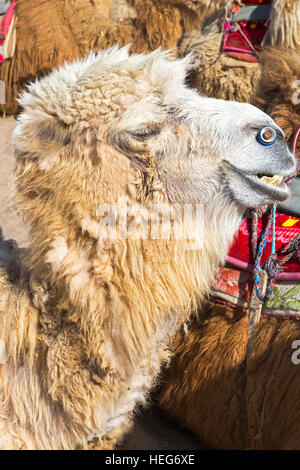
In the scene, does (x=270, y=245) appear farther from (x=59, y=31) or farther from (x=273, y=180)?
(x=59, y=31)

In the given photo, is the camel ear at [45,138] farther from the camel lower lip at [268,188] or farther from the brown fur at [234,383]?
the brown fur at [234,383]

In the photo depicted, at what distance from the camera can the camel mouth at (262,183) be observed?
60.4 inches

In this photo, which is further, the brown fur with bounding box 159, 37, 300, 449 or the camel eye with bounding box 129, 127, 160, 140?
the brown fur with bounding box 159, 37, 300, 449

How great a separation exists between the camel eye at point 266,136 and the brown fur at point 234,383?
80 cm

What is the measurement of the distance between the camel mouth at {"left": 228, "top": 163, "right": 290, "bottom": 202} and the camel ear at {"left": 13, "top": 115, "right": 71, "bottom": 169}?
467 millimetres

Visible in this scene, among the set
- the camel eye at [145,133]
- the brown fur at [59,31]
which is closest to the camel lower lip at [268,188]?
the camel eye at [145,133]

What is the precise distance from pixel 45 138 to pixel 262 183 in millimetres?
606

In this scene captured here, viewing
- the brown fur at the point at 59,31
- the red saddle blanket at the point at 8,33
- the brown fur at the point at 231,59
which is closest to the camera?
the brown fur at the point at 231,59

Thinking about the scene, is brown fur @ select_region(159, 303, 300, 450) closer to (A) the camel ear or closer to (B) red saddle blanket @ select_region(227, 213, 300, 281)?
(B) red saddle blanket @ select_region(227, 213, 300, 281)

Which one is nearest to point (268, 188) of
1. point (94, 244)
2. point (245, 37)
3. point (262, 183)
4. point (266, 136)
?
point (262, 183)

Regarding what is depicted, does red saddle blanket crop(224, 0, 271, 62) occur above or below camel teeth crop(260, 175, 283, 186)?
above

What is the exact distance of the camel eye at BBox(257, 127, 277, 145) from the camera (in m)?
1.51

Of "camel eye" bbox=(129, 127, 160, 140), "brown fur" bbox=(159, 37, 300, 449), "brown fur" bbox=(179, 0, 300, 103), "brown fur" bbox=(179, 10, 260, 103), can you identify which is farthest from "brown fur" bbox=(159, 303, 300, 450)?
"brown fur" bbox=(179, 10, 260, 103)

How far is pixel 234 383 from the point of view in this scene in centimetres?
218
